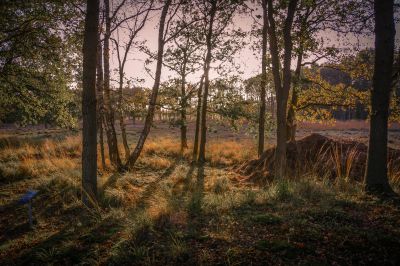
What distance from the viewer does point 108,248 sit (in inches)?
140

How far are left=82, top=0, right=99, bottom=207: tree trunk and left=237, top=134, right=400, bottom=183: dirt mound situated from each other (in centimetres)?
636

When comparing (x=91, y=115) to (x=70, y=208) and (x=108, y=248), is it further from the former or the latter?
(x=108, y=248)

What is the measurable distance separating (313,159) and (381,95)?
6.21 meters

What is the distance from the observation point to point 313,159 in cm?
1072

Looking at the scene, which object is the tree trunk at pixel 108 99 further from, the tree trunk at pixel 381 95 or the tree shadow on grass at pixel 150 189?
the tree trunk at pixel 381 95

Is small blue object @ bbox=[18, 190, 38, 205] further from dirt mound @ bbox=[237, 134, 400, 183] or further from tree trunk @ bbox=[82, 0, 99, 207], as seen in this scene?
dirt mound @ bbox=[237, 134, 400, 183]

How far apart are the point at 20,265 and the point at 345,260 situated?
4177mm

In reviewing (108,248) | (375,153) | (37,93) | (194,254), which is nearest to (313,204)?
(375,153)

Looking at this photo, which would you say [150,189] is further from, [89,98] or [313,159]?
[313,159]

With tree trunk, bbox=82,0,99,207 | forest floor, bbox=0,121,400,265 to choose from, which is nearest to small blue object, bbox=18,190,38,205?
forest floor, bbox=0,121,400,265

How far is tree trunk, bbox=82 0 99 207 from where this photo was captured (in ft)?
17.8

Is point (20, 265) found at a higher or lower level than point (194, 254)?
lower

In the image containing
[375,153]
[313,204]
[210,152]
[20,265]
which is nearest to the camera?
[20,265]

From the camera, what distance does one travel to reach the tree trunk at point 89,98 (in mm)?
5426
